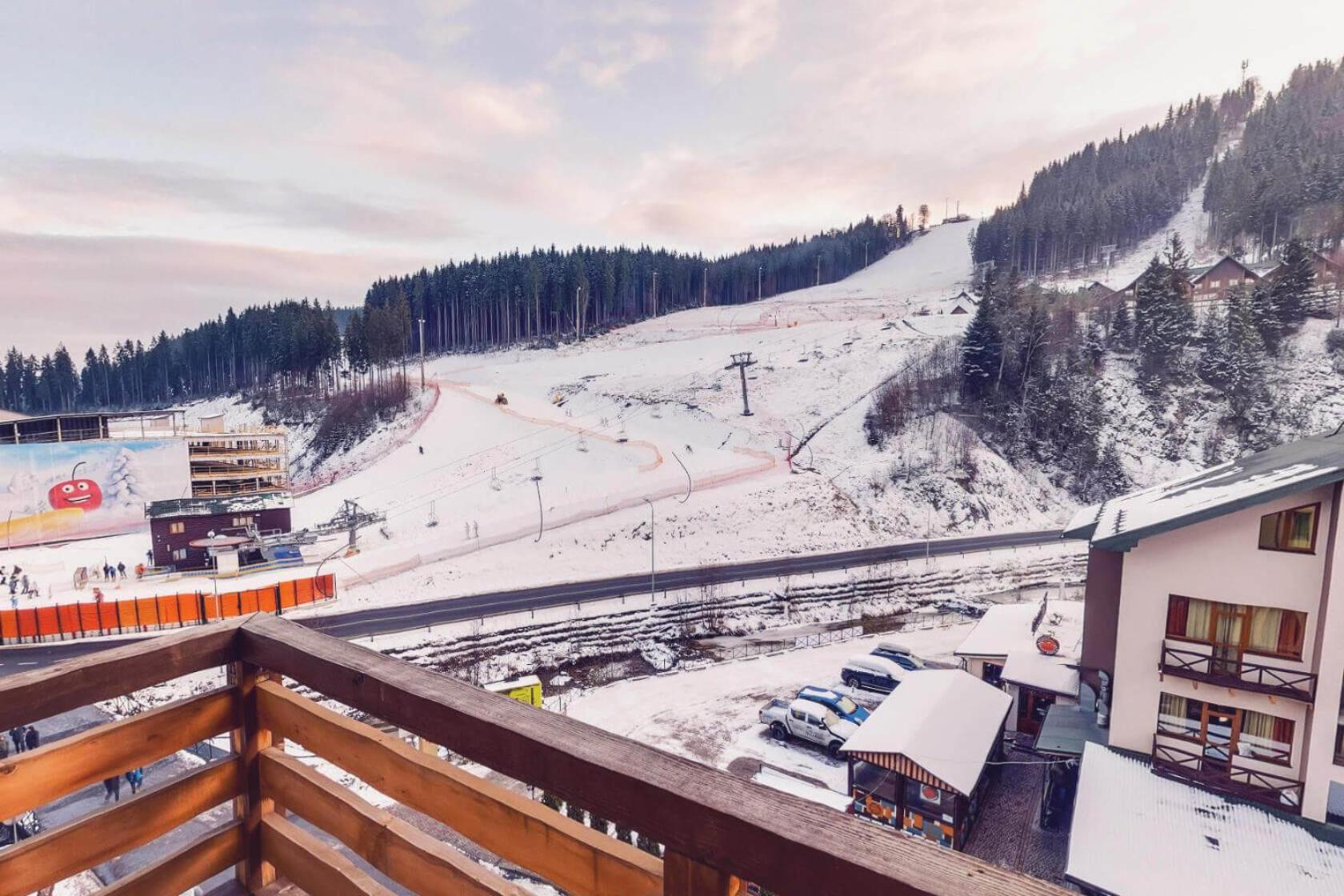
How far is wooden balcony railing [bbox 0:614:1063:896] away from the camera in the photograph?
84 cm

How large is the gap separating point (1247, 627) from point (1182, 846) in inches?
113

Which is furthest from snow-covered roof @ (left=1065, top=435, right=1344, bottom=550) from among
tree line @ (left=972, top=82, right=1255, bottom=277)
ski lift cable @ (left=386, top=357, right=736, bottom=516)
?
tree line @ (left=972, top=82, right=1255, bottom=277)

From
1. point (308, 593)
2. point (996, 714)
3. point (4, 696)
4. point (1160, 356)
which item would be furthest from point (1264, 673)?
point (1160, 356)

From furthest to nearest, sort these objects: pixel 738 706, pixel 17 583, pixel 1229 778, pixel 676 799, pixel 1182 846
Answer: pixel 17 583
pixel 738 706
pixel 1229 778
pixel 1182 846
pixel 676 799

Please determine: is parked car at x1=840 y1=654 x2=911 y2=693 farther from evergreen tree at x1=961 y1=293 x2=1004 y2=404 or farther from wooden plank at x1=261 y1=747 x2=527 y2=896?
evergreen tree at x1=961 y1=293 x2=1004 y2=404

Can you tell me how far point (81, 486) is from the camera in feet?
97.3

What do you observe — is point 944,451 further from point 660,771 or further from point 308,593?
point 660,771

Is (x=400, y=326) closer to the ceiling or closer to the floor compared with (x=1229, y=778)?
closer to the ceiling

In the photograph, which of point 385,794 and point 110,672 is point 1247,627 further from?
point 110,672

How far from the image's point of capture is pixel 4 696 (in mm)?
1365

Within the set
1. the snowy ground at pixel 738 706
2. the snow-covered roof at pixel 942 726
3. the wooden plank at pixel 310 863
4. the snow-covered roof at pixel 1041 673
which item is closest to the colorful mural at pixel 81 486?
the snowy ground at pixel 738 706

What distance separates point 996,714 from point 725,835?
13.1 m

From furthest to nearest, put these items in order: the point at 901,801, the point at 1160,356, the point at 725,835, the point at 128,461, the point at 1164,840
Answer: the point at 1160,356
the point at 128,461
the point at 901,801
the point at 1164,840
the point at 725,835

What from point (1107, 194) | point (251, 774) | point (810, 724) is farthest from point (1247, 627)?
point (1107, 194)
